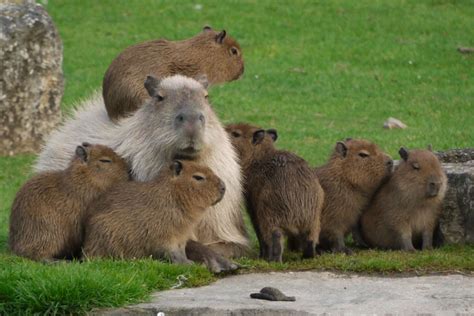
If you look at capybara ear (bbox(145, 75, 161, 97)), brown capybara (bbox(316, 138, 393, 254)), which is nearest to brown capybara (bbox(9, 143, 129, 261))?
capybara ear (bbox(145, 75, 161, 97))

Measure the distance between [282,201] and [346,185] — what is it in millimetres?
691

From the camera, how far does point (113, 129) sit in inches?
339

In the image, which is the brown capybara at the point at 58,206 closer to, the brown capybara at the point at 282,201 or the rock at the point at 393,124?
the brown capybara at the point at 282,201

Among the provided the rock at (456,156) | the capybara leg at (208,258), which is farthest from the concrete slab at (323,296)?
the rock at (456,156)

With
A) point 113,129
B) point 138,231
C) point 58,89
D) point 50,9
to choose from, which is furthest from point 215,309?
point 50,9

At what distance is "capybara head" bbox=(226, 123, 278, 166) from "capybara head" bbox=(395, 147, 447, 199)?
2.99 feet

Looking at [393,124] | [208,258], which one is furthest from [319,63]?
[208,258]

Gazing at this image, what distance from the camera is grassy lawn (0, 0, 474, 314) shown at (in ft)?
48.2

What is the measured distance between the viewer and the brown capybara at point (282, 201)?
7809 mm

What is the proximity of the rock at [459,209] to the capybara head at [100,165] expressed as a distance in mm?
2252

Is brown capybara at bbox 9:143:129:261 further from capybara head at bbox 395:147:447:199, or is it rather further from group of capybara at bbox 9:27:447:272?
capybara head at bbox 395:147:447:199

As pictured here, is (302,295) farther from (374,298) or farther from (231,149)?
(231,149)

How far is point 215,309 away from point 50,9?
1509 centimetres

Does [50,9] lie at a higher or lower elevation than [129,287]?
higher
